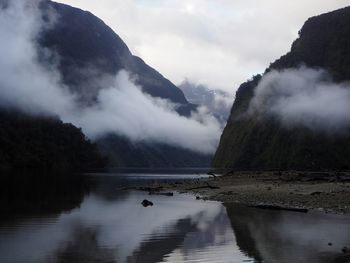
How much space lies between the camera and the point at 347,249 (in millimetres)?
26688

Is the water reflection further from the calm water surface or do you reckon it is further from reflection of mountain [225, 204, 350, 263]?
reflection of mountain [225, 204, 350, 263]

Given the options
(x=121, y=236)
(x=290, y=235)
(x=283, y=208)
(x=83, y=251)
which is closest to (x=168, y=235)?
(x=121, y=236)

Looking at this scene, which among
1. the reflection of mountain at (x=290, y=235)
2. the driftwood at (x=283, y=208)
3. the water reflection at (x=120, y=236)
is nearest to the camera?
the reflection of mountain at (x=290, y=235)

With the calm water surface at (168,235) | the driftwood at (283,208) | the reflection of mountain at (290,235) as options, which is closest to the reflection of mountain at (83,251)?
the calm water surface at (168,235)

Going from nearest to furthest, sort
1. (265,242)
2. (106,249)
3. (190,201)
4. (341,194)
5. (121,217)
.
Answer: (106,249), (265,242), (121,217), (341,194), (190,201)

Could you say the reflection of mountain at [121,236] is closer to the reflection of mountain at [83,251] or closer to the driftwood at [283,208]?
the reflection of mountain at [83,251]

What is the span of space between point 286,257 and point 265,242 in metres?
5.31

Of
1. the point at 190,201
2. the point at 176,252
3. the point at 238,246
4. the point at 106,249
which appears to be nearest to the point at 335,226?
the point at 238,246

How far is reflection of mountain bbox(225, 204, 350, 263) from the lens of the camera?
26.1m

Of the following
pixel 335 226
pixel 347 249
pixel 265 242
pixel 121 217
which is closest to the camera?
pixel 347 249

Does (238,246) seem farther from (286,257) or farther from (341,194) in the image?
(341,194)

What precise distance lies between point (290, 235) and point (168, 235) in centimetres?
838

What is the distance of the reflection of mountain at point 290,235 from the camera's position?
26125mm

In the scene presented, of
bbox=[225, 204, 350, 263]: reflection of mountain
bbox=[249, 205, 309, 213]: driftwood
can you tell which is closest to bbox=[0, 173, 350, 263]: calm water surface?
bbox=[225, 204, 350, 263]: reflection of mountain
